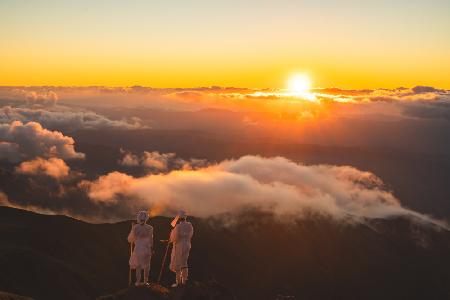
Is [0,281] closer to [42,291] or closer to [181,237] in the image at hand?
[42,291]

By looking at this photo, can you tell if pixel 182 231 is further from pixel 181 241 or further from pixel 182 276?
pixel 182 276

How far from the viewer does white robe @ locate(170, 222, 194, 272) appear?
3647 cm

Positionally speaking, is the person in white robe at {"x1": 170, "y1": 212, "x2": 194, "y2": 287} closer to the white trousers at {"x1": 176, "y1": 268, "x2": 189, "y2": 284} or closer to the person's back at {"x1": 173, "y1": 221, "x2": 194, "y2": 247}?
the person's back at {"x1": 173, "y1": 221, "x2": 194, "y2": 247}

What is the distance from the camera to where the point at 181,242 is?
36781mm

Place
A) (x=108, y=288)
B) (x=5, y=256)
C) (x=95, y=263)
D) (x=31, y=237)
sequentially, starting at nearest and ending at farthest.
Result: 1. (x=5, y=256)
2. (x=108, y=288)
3. (x=31, y=237)
4. (x=95, y=263)

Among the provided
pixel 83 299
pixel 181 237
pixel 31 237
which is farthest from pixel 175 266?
pixel 31 237

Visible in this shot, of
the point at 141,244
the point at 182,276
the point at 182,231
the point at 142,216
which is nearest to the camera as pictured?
the point at 142,216

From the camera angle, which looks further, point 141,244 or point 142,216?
point 141,244

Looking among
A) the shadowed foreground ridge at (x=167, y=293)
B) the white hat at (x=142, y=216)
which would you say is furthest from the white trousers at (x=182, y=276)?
the white hat at (x=142, y=216)

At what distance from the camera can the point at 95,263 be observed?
198 meters

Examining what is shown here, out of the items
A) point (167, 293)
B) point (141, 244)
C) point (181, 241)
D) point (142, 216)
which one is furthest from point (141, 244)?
point (167, 293)

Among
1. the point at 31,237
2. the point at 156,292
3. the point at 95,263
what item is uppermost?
the point at 156,292

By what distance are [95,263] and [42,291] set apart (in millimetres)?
79247

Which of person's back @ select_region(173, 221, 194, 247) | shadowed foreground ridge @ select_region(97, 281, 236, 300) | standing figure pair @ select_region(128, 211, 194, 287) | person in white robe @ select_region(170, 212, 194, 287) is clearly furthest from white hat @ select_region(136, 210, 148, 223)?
shadowed foreground ridge @ select_region(97, 281, 236, 300)
